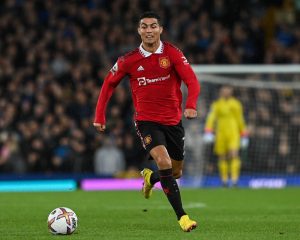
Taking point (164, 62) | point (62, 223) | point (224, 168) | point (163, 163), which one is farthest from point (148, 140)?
point (224, 168)

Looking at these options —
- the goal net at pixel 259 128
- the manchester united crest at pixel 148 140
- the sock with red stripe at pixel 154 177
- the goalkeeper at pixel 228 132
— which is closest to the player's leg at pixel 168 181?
the manchester united crest at pixel 148 140

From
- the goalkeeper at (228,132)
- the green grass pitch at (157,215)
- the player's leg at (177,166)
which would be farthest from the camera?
the goalkeeper at (228,132)

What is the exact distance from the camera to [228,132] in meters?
20.6

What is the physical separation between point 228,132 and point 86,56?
216 inches

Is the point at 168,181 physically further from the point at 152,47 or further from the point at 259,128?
the point at 259,128

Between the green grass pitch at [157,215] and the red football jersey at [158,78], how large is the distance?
4.08 ft

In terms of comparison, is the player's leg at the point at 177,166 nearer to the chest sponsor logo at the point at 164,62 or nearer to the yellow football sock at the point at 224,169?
the chest sponsor logo at the point at 164,62

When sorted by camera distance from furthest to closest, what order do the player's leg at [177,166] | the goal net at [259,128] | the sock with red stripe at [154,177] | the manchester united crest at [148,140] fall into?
the goal net at [259,128], the sock with red stripe at [154,177], the player's leg at [177,166], the manchester united crest at [148,140]

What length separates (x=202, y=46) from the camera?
82.3ft

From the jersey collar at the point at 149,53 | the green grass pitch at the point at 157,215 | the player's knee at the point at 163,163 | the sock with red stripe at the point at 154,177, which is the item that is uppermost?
the jersey collar at the point at 149,53

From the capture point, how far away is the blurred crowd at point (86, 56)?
21.9 m

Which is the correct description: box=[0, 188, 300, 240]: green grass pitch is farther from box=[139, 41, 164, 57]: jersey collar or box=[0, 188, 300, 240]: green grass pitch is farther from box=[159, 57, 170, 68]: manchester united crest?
box=[139, 41, 164, 57]: jersey collar

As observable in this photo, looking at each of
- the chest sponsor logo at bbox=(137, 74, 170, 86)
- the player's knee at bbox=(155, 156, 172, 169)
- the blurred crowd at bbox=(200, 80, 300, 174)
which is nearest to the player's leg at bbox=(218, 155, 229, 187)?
the blurred crowd at bbox=(200, 80, 300, 174)

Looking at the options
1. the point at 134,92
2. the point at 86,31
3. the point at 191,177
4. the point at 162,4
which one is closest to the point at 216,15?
the point at 162,4
